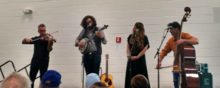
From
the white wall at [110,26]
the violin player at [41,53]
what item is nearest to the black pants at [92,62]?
the violin player at [41,53]

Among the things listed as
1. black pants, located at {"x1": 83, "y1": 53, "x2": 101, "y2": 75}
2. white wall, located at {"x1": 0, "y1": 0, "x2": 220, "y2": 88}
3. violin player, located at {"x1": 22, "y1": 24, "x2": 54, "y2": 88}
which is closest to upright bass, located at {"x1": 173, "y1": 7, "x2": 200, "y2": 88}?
black pants, located at {"x1": 83, "y1": 53, "x2": 101, "y2": 75}

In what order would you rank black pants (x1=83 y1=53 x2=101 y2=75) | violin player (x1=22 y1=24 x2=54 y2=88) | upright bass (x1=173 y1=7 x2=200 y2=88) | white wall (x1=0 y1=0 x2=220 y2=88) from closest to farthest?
upright bass (x1=173 y1=7 x2=200 y2=88) < black pants (x1=83 y1=53 x2=101 y2=75) < violin player (x1=22 y1=24 x2=54 y2=88) < white wall (x1=0 y1=0 x2=220 y2=88)

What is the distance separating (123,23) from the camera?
14.4 ft

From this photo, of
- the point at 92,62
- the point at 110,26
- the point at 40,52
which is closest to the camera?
the point at 92,62

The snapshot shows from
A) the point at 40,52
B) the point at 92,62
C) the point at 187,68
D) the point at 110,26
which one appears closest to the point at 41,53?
the point at 40,52

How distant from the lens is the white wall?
13.2 ft

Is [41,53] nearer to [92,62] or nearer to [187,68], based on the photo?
[92,62]

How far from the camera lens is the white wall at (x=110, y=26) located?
4031 millimetres

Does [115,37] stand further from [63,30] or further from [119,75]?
[63,30]

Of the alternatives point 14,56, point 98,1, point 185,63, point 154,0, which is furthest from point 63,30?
point 185,63

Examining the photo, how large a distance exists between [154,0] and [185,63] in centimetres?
199

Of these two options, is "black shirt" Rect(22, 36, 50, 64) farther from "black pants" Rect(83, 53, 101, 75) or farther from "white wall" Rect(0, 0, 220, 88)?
"white wall" Rect(0, 0, 220, 88)

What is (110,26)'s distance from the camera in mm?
4473

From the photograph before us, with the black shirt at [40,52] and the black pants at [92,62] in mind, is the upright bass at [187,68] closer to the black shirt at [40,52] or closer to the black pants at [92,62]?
the black pants at [92,62]
